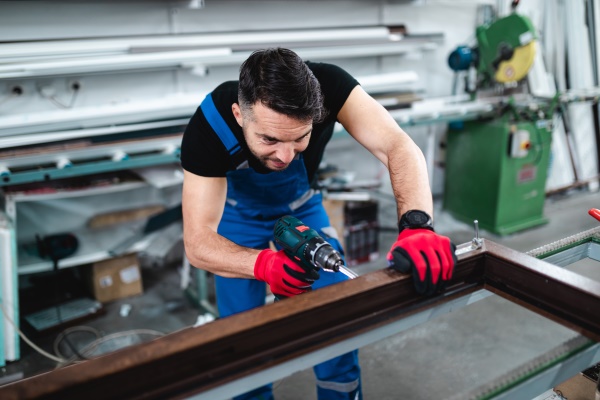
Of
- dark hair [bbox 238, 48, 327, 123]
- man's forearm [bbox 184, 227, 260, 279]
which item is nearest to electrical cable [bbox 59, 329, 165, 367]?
man's forearm [bbox 184, 227, 260, 279]

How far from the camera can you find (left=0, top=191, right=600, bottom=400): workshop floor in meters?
1.92

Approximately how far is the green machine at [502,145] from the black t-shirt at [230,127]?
74.7 inches

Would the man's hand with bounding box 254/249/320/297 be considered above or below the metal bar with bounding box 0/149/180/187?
below

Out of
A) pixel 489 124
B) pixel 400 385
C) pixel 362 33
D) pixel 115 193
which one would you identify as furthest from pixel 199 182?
pixel 489 124

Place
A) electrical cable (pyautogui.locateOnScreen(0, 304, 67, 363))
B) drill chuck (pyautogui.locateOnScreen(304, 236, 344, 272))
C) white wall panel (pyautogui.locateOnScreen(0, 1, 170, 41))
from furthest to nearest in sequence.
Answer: white wall panel (pyautogui.locateOnScreen(0, 1, 170, 41)) < electrical cable (pyautogui.locateOnScreen(0, 304, 67, 363)) < drill chuck (pyautogui.locateOnScreen(304, 236, 344, 272))

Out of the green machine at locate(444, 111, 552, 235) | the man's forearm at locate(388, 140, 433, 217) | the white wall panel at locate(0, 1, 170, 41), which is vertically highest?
the white wall panel at locate(0, 1, 170, 41)

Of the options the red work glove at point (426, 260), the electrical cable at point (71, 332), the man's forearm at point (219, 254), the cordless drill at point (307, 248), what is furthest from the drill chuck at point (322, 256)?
the electrical cable at point (71, 332)

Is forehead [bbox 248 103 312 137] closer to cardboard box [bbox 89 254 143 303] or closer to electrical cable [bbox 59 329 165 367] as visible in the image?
electrical cable [bbox 59 329 165 367]

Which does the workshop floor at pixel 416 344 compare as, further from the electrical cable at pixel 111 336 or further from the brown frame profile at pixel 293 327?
the brown frame profile at pixel 293 327

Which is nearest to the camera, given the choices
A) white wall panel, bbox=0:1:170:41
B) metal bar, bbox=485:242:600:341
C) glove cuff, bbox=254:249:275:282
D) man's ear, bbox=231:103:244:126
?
metal bar, bbox=485:242:600:341

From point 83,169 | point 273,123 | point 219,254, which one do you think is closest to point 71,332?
point 83,169

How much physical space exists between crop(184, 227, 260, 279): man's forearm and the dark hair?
342 millimetres

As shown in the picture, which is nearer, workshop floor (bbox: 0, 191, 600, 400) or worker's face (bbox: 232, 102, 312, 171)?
worker's face (bbox: 232, 102, 312, 171)

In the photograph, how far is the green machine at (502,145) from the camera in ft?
9.73
